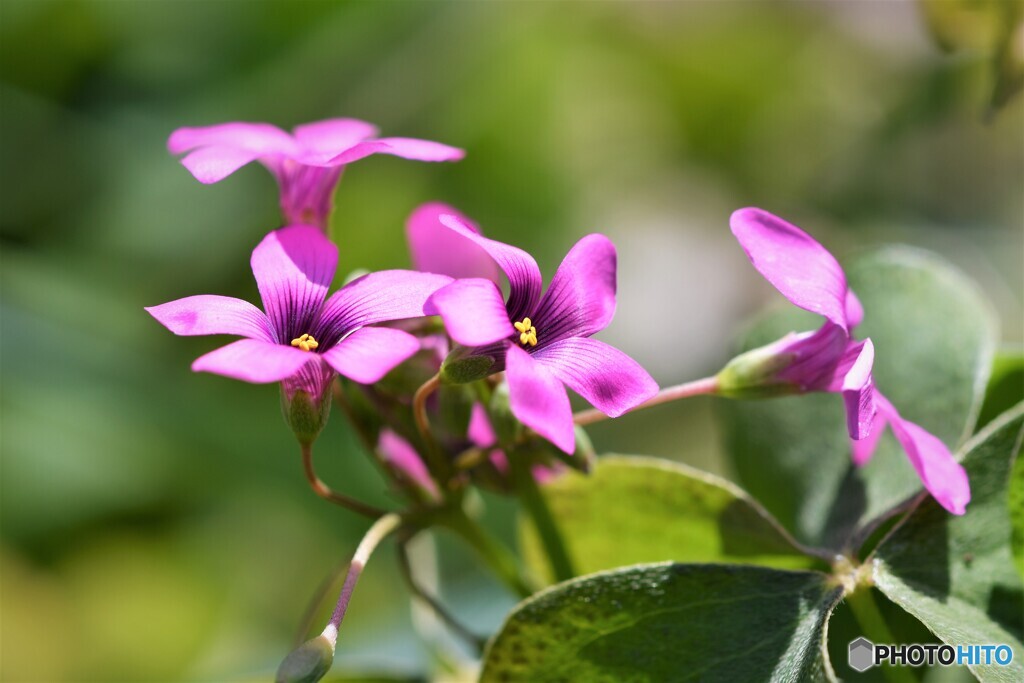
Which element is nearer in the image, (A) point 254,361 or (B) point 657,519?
(A) point 254,361

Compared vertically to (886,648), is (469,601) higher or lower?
lower

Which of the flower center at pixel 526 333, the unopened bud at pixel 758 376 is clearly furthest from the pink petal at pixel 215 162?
the unopened bud at pixel 758 376

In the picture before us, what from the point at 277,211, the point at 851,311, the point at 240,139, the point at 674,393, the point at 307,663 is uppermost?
the point at 240,139

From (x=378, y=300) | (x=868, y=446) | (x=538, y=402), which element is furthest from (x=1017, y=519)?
(x=378, y=300)

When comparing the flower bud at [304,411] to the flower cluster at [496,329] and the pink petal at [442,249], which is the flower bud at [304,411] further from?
the pink petal at [442,249]

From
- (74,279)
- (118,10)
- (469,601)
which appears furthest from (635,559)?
(118,10)

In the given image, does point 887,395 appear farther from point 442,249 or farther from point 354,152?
point 354,152

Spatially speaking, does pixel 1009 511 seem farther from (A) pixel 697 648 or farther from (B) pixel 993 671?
(A) pixel 697 648

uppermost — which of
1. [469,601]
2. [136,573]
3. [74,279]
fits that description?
[74,279]
